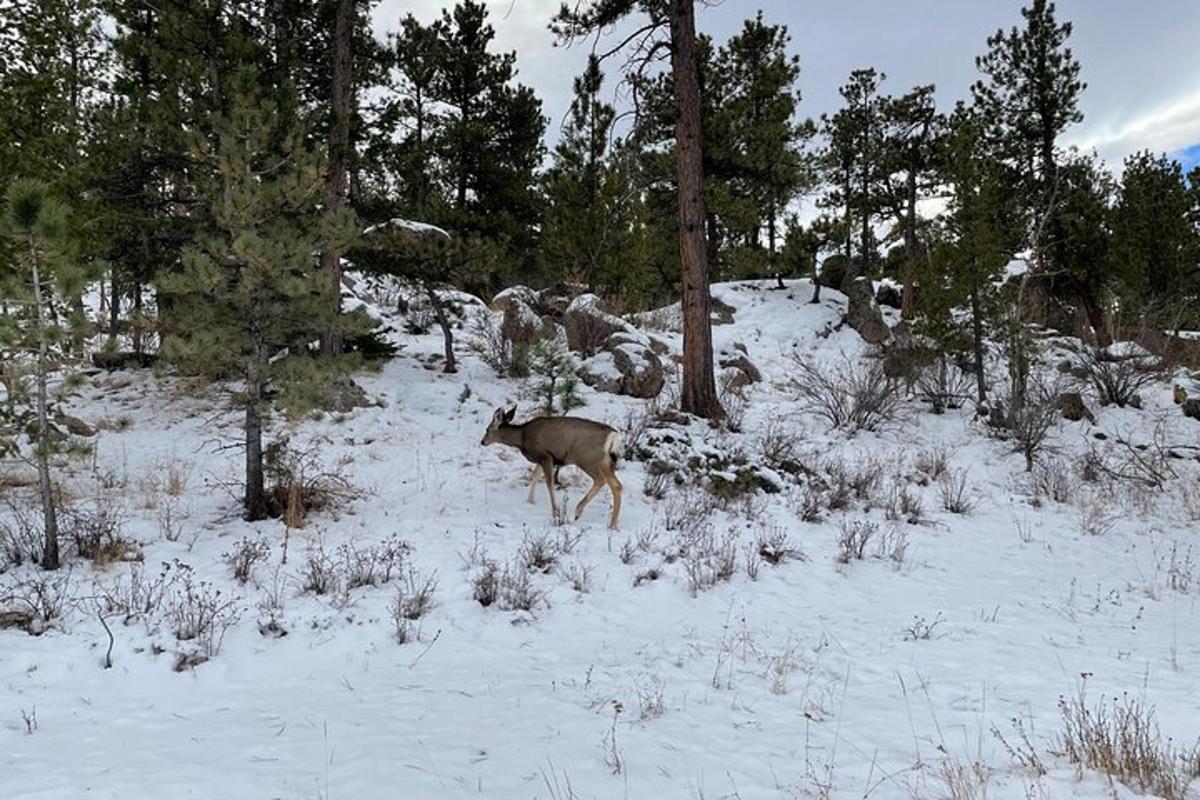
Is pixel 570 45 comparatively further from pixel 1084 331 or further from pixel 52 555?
pixel 1084 331

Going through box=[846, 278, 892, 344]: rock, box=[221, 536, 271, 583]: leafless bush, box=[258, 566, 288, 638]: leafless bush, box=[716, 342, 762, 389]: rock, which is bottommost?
box=[258, 566, 288, 638]: leafless bush

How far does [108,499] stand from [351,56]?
30.0ft

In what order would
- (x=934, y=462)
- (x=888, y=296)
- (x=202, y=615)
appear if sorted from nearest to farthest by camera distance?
(x=202, y=615), (x=934, y=462), (x=888, y=296)

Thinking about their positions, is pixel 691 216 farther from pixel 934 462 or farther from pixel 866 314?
pixel 866 314

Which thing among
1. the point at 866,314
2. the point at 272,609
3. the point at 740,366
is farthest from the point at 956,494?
the point at 866,314

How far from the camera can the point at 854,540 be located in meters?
7.93

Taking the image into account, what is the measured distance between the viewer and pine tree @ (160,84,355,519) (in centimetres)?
645

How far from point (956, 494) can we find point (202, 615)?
9964mm

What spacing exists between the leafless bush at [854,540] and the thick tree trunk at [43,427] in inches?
304

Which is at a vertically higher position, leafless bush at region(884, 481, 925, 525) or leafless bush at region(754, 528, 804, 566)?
leafless bush at region(884, 481, 925, 525)

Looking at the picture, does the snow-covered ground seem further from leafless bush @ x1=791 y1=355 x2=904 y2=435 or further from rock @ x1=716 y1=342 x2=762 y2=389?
rock @ x1=716 y1=342 x2=762 y2=389

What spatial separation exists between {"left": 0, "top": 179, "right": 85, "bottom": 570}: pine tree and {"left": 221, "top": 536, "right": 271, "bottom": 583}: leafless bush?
1.38 metres

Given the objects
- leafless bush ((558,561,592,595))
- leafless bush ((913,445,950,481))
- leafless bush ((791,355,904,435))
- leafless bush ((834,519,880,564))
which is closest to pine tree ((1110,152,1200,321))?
leafless bush ((791,355,904,435))

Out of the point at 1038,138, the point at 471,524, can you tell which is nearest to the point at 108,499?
the point at 471,524
